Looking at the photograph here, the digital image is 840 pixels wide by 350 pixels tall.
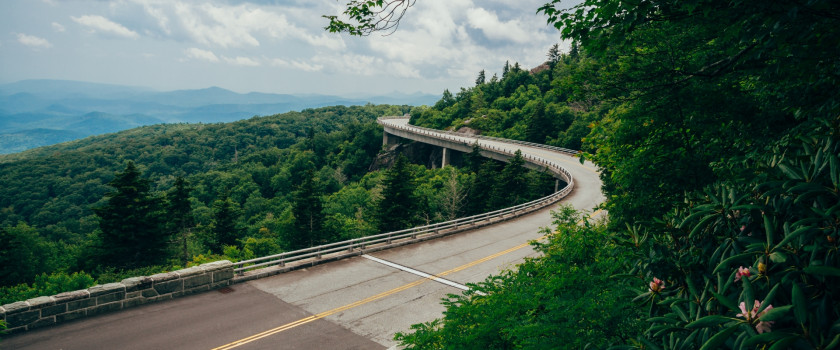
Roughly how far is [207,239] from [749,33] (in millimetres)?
55538

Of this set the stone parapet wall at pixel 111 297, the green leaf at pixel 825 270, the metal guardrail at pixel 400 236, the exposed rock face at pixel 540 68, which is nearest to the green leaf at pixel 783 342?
the green leaf at pixel 825 270

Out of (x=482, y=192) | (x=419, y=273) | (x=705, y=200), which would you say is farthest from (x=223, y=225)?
(x=705, y=200)

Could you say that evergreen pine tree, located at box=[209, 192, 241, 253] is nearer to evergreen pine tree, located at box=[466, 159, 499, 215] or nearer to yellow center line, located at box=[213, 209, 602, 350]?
evergreen pine tree, located at box=[466, 159, 499, 215]

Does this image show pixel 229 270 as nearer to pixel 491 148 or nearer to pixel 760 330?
pixel 760 330

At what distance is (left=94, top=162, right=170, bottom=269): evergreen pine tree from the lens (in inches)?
1276

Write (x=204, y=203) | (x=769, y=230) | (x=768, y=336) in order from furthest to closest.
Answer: (x=204, y=203)
(x=769, y=230)
(x=768, y=336)

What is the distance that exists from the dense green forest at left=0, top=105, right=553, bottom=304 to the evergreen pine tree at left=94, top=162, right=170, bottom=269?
0.08 meters

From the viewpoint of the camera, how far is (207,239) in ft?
166

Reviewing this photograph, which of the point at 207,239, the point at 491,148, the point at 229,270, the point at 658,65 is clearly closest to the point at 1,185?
the point at 207,239

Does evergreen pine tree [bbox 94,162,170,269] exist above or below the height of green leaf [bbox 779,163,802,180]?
below

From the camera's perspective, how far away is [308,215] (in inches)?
1668

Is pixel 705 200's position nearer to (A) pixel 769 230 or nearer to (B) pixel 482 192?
(A) pixel 769 230

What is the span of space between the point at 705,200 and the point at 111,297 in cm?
1480

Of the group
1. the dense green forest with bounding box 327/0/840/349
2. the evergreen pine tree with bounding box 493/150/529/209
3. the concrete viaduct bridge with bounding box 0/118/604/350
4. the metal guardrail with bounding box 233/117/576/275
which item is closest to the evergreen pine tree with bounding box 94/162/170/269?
the metal guardrail with bounding box 233/117/576/275
